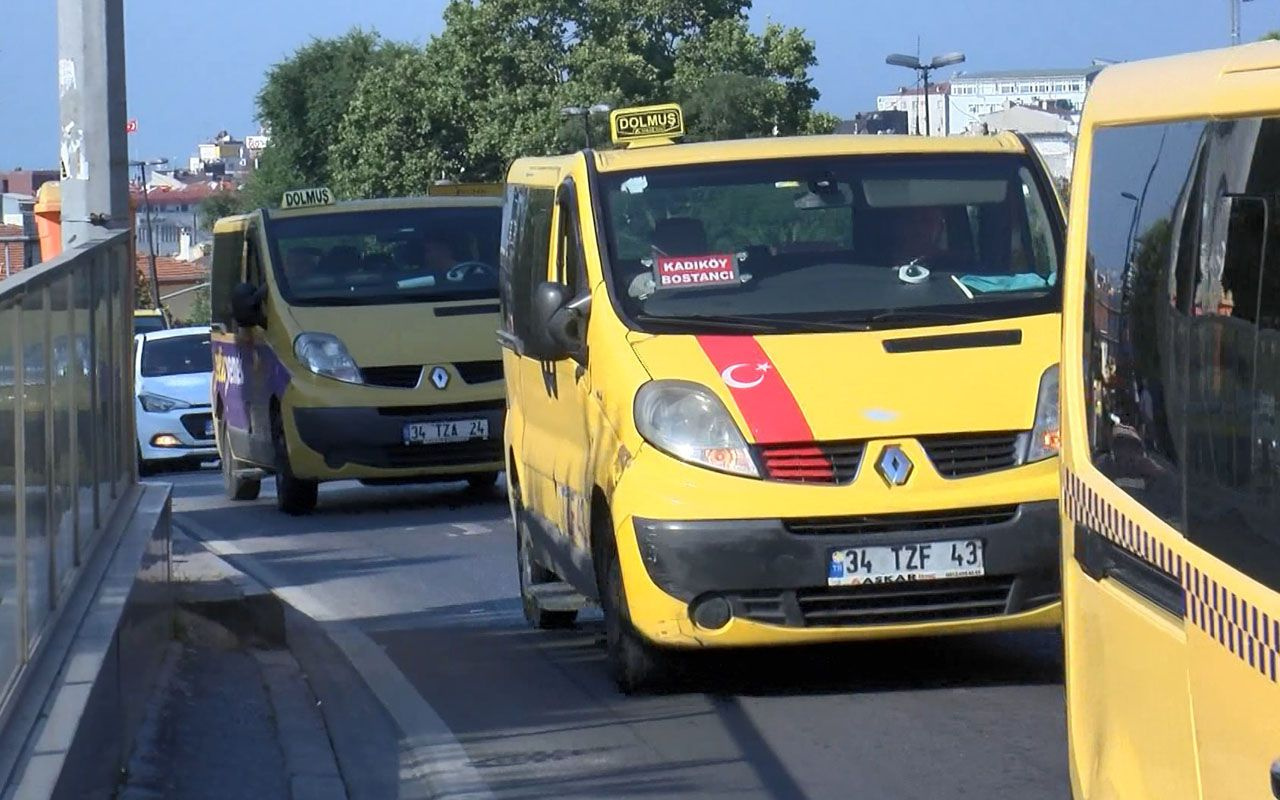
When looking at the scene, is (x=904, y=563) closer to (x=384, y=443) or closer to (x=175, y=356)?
(x=384, y=443)

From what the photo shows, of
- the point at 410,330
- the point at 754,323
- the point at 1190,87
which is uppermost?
the point at 1190,87

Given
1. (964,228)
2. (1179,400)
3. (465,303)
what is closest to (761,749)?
(964,228)

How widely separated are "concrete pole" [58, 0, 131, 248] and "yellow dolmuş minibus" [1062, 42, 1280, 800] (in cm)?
663

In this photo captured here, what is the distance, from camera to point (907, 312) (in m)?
8.09

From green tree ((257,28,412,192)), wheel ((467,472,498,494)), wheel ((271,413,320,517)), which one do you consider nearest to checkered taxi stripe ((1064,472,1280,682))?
wheel ((271,413,320,517))

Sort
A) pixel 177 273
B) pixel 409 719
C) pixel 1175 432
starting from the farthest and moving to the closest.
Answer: pixel 177 273
pixel 409 719
pixel 1175 432

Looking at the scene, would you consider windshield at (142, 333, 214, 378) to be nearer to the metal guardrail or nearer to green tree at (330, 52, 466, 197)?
the metal guardrail

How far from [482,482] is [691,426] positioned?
32.1ft

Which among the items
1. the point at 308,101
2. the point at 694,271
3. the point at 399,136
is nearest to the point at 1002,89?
the point at 308,101

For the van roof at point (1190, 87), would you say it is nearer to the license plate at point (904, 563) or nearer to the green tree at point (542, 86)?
the license plate at point (904, 563)

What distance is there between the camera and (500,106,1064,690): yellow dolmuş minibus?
748cm

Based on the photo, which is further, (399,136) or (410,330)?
(399,136)

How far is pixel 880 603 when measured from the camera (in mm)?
7555

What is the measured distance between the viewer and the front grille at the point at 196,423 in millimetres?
26469
